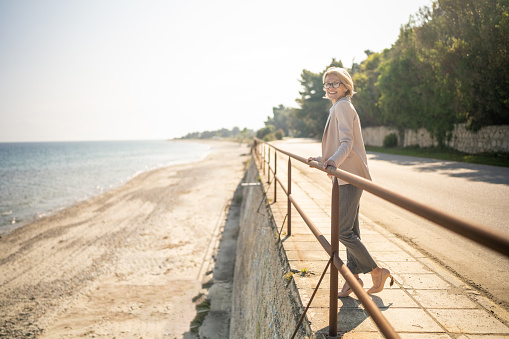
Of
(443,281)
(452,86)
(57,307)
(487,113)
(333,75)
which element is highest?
(452,86)

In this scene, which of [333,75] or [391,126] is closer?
[333,75]

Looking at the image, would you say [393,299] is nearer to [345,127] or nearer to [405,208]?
[345,127]

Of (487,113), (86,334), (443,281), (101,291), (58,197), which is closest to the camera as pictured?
(443,281)

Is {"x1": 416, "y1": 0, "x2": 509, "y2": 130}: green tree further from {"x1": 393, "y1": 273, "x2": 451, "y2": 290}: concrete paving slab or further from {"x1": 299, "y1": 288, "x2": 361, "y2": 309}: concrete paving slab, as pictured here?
{"x1": 299, "y1": 288, "x2": 361, "y2": 309}: concrete paving slab

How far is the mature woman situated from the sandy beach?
5.30 metres

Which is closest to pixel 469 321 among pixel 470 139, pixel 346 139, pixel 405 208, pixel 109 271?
pixel 346 139

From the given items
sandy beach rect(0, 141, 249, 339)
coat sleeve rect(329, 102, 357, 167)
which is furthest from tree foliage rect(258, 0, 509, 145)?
coat sleeve rect(329, 102, 357, 167)

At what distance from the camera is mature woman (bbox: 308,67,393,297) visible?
2447 millimetres

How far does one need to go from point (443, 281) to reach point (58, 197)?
26.5 m

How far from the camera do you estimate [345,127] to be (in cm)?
244

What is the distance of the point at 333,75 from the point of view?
8.50 feet

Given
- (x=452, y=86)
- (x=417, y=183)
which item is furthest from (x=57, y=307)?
(x=452, y=86)

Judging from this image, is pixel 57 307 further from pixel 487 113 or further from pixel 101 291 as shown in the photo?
pixel 487 113

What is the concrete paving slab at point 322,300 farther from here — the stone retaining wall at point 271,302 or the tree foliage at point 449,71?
the tree foliage at point 449,71
